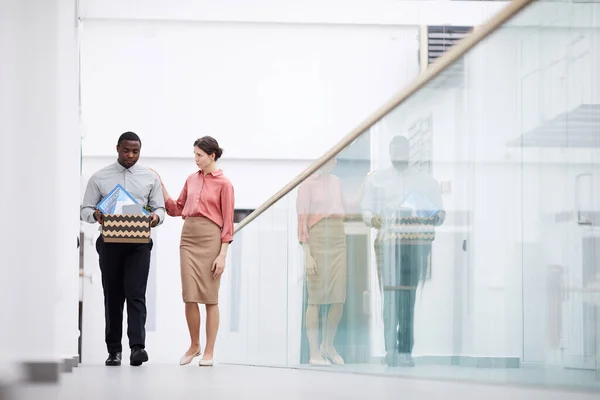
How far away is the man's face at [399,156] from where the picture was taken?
380 cm

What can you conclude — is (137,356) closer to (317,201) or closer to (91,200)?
(91,200)

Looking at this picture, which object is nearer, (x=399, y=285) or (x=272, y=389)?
(x=272, y=389)

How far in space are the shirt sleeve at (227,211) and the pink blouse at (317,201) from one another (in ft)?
1.50

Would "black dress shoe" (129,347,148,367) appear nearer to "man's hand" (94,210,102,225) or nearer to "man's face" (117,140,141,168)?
"man's hand" (94,210,102,225)

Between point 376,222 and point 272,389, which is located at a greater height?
point 376,222

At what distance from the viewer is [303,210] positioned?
217 inches

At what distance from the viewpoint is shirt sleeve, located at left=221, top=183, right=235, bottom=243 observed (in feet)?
19.5

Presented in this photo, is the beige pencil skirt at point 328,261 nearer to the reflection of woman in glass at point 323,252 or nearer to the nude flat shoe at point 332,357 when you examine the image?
the reflection of woman in glass at point 323,252

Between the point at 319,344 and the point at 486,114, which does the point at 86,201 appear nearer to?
the point at 319,344

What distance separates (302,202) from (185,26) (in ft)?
26.9

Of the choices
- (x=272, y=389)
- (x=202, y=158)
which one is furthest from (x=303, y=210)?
(x=272, y=389)

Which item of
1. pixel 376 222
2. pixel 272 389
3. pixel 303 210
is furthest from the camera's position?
pixel 303 210

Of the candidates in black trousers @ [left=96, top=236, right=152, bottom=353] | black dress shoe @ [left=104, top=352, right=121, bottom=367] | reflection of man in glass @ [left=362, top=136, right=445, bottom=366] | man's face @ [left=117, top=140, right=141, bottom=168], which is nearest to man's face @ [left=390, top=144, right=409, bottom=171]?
reflection of man in glass @ [left=362, top=136, right=445, bottom=366]

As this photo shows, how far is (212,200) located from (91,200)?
67cm
